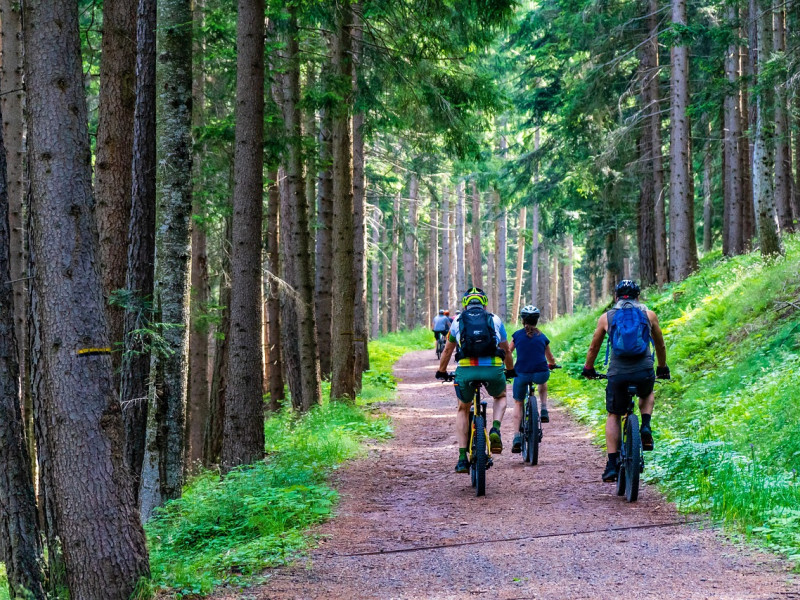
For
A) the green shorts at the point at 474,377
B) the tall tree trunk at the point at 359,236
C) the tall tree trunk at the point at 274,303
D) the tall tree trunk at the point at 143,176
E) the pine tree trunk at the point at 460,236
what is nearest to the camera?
the green shorts at the point at 474,377

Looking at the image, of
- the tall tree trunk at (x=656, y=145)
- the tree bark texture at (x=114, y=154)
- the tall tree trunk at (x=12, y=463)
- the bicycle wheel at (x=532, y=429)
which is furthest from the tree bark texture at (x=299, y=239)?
the tall tree trunk at (x=656, y=145)

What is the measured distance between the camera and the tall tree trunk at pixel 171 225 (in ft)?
28.1

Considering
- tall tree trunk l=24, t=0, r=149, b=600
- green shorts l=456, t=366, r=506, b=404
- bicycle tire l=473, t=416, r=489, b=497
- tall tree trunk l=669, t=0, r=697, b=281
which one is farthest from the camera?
tall tree trunk l=669, t=0, r=697, b=281

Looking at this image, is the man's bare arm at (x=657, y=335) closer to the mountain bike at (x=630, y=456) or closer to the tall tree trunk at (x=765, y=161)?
the mountain bike at (x=630, y=456)

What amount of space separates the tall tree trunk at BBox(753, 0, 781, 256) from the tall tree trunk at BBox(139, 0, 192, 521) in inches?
408

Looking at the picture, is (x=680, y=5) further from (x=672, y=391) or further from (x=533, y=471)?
(x=533, y=471)

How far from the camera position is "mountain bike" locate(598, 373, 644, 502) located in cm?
713

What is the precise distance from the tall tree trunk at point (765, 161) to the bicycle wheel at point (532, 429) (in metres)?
8.07

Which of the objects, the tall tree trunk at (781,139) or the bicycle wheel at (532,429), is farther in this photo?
the tall tree trunk at (781,139)

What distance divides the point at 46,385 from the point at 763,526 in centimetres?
557

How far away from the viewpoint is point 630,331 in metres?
7.16

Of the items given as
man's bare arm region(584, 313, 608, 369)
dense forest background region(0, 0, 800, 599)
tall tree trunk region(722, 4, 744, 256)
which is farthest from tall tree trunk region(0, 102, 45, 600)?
tall tree trunk region(722, 4, 744, 256)

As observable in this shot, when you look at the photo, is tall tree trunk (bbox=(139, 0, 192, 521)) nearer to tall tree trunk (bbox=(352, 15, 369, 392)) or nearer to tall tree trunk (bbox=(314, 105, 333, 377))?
tall tree trunk (bbox=(352, 15, 369, 392))

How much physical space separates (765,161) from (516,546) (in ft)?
37.1
